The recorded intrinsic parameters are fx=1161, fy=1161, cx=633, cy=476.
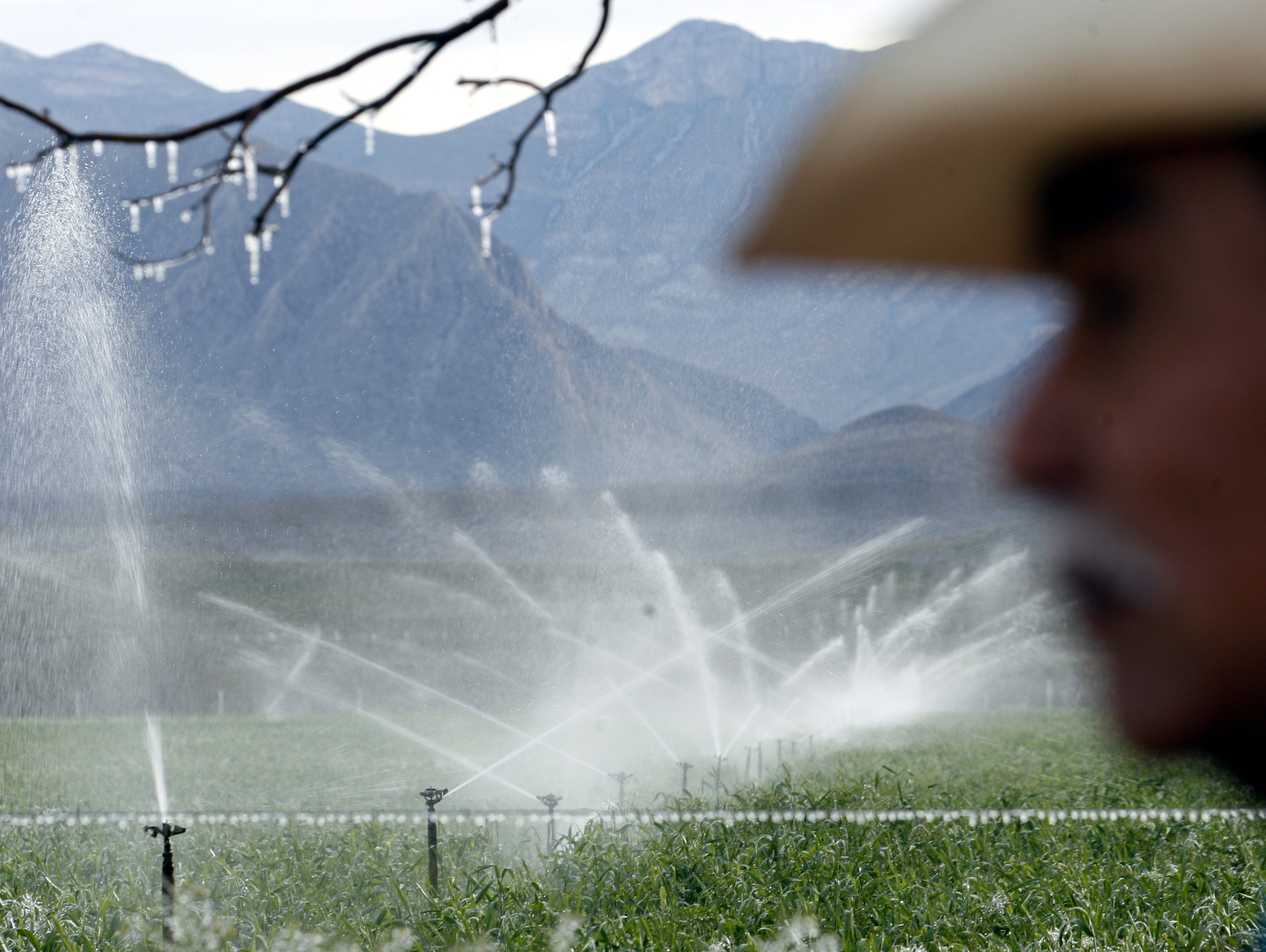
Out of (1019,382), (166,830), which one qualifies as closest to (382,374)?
(166,830)

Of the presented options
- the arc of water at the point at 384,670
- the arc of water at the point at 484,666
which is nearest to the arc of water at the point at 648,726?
the arc of water at the point at 384,670

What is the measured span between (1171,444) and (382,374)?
122580 millimetres

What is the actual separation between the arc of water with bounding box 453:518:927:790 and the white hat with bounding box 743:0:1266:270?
33.3 feet

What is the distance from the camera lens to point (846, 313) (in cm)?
9656

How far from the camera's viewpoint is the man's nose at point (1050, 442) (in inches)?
23.7

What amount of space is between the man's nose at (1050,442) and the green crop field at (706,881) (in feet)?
12.9

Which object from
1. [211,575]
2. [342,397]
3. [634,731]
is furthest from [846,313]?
[634,731]

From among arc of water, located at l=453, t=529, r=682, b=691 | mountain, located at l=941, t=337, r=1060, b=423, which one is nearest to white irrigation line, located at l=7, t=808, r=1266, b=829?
mountain, located at l=941, t=337, r=1060, b=423

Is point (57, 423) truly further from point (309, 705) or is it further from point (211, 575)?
point (309, 705)

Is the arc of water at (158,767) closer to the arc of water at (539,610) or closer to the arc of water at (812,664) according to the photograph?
the arc of water at (539,610)

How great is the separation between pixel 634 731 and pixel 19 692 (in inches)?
986

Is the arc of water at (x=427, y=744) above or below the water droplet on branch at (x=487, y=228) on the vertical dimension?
below

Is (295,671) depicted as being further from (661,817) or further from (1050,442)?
(1050,442)

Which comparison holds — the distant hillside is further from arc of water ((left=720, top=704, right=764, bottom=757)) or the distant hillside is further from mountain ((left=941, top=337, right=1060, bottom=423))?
mountain ((left=941, top=337, right=1060, bottom=423))
